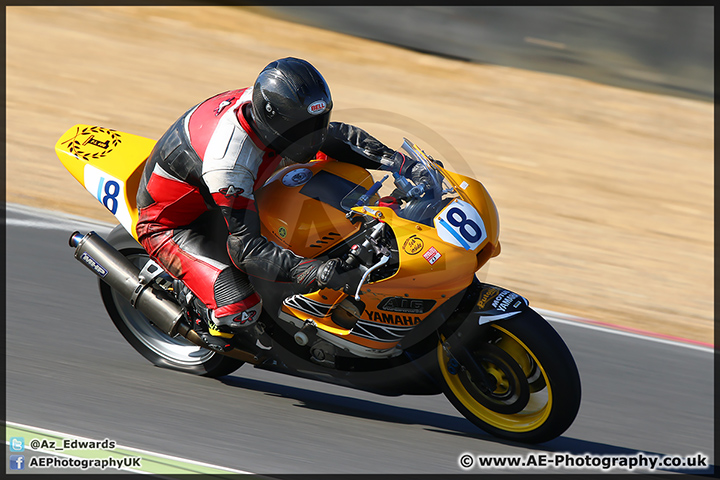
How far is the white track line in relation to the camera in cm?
618

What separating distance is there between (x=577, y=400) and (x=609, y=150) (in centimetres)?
749

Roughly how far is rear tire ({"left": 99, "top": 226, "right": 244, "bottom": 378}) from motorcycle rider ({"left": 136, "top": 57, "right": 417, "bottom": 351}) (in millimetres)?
439

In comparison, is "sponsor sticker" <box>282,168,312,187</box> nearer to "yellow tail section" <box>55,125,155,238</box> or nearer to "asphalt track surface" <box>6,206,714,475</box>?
"yellow tail section" <box>55,125,155,238</box>

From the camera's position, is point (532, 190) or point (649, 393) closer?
point (649, 393)

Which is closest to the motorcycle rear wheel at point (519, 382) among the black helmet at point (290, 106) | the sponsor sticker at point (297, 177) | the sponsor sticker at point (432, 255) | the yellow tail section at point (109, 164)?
the sponsor sticker at point (432, 255)

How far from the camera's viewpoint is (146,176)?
4.42 metres

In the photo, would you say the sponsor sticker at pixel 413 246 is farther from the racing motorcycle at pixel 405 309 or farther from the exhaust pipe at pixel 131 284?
the exhaust pipe at pixel 131 284

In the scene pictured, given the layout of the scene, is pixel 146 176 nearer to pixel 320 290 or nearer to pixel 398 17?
pixel 320 290

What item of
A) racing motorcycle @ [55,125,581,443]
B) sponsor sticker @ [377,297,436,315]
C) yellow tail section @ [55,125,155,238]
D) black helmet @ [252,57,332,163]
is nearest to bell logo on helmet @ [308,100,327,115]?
black helmet @ [252,57,332,163]

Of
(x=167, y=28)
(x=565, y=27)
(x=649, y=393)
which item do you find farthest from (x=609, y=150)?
(x=167, y=28)

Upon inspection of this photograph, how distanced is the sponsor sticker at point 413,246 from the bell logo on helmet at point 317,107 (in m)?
0.74

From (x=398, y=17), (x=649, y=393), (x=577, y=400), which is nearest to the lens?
(x=577, y=400)

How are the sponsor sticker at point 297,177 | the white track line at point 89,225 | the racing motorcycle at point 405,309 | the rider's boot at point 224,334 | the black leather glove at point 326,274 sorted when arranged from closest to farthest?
the black leather glove at point 326,274
the racing motorcycle at point 405,309
the sponsor sticker at point 297,177
the rider's boot at point 224,334
the white track line at point 89,225

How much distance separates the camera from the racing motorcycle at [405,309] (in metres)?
3.91
